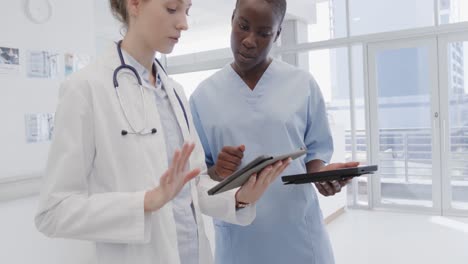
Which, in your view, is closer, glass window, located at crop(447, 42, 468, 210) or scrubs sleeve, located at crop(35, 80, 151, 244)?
scrubs sleeve, located at crop(35, 80, 151, 244)

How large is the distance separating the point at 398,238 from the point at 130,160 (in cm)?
363

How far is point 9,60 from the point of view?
202cm

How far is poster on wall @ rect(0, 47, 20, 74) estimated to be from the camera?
199 cm

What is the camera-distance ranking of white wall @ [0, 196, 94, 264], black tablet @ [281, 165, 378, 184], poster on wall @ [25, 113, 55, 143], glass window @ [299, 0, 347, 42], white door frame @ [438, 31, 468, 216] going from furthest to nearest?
glass window @ [299, 0, 347, 42], white door frame @ [438, 31, 468, 216], poster on wall @ [25, 113, 55, 143], white wall @ [0, 196, 94, 264], black tablet @ [281, 165, 378, 184]

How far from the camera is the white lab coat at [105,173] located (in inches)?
30.1

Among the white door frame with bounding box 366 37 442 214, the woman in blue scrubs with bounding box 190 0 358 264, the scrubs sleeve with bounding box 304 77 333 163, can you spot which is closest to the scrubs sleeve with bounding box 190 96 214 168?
the woman in blue scrubs with bounding box 190 0 358 264

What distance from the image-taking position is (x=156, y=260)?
33.7 inches

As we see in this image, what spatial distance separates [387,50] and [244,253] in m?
A: 4.51

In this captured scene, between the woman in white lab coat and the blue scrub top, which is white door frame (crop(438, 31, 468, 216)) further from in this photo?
the woman in white lab coat

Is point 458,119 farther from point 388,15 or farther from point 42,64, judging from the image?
point 42,64

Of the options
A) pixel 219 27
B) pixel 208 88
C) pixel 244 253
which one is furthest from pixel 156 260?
pixel 219 27

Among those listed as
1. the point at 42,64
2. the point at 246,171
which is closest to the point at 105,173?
the point at 246,171

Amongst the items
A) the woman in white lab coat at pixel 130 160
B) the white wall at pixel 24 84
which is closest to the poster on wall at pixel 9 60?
the white wall at pixel 24 84

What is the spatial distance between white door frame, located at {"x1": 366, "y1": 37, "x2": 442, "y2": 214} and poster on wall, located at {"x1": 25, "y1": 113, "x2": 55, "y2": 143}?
3.98 metres
